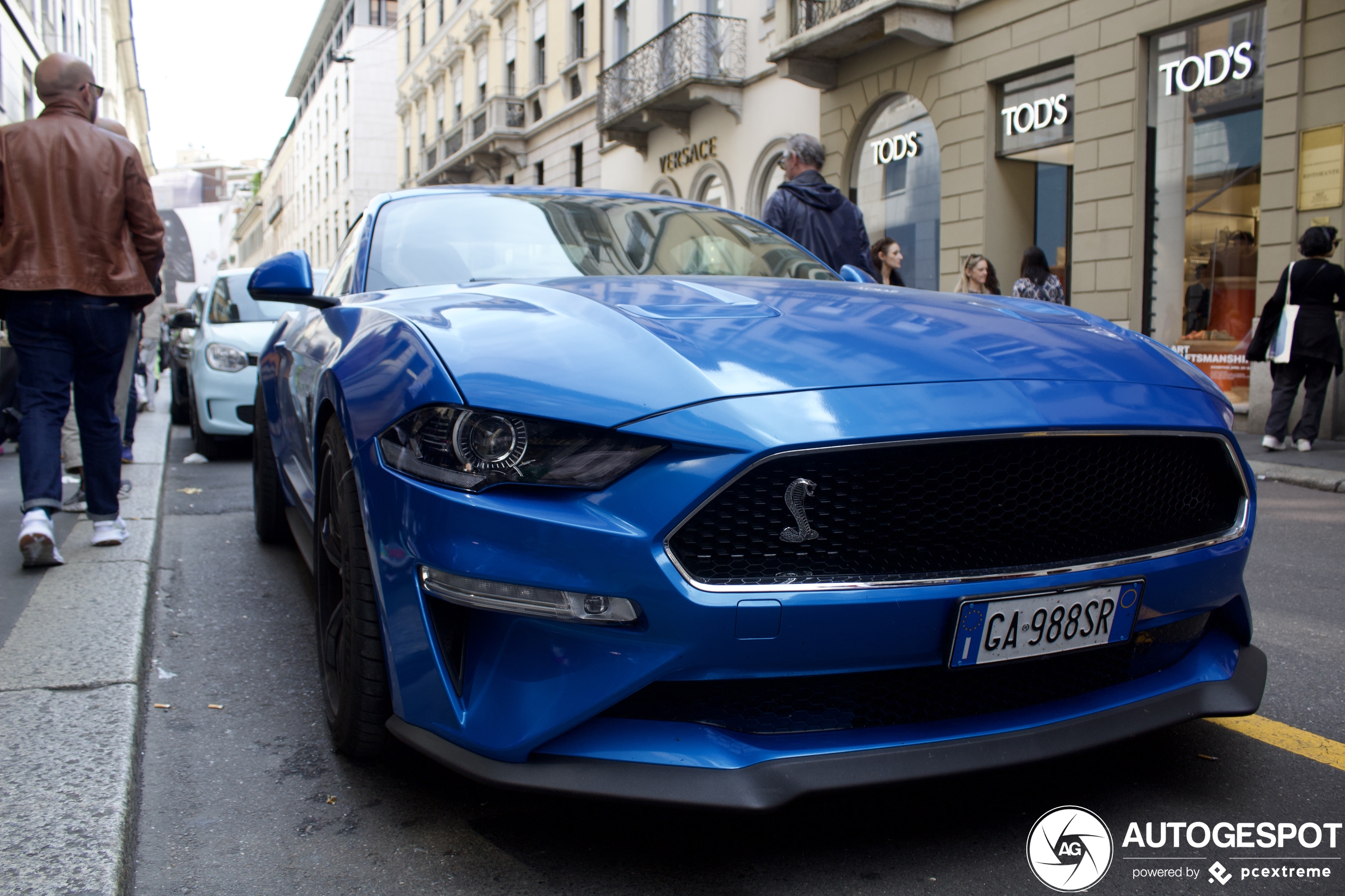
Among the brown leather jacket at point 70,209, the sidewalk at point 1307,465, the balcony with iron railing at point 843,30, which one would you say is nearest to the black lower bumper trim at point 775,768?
the brown leather jacket at point 70,209

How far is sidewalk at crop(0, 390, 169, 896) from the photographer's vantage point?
6.09 feet

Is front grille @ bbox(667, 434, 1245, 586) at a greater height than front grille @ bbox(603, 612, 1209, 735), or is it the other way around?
front grille @ bbox(667, 434, 1245, 586)

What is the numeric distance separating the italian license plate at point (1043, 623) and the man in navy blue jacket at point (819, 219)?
3.94 meters

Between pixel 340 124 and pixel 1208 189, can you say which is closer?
pixel 1208 189

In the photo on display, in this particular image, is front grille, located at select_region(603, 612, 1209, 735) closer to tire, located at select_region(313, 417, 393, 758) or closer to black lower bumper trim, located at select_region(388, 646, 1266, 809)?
black lower bumper trim, located at select_region(388, 646, 1266, 809)

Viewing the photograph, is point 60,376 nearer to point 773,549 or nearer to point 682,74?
point 773,549

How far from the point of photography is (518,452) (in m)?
1.80

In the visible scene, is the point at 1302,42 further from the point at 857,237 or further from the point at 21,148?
the point at 21,148

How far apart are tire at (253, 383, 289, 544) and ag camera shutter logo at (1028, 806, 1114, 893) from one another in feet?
9.99

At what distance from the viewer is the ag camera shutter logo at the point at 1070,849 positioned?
1829 millimetres

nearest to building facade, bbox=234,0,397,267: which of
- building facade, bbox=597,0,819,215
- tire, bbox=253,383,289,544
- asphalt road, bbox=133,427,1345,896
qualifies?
building facade, bbox=597,0,819,215

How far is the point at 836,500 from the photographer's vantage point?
5.83 feet

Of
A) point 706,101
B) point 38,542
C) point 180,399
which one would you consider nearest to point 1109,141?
point 706,101

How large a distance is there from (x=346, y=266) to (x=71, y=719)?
1.64 meters
